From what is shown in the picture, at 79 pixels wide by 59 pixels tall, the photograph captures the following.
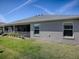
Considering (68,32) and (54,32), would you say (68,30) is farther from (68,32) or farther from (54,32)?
(54,32)

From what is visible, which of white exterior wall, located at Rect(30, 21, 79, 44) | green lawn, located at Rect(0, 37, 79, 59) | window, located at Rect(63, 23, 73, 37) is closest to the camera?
green lawn, located at Rect(0, 37, 79, 59)

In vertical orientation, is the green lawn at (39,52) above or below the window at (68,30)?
below

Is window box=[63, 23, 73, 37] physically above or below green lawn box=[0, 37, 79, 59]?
above

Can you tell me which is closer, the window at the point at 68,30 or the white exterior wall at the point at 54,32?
the white exterior wall at the point at 54,32

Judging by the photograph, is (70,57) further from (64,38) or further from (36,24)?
(36,24)

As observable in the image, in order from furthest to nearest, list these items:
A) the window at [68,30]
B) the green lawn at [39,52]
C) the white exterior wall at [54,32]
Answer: the window at [68,30]
the white exterior wall at [54,32]
the green lawn at [39,52]

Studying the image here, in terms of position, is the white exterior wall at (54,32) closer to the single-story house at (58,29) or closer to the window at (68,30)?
the single-story house at (58,29)

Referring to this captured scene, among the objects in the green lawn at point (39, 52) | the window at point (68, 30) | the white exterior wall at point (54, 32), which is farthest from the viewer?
the window at point (68, 30)

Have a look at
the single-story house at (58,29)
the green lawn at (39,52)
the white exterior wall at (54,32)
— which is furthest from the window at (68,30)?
the green lawn at (39,52)

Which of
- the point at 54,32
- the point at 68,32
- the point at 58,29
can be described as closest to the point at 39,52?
the point at 68,32

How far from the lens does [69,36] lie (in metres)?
13.5

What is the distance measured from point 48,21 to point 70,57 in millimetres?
8132

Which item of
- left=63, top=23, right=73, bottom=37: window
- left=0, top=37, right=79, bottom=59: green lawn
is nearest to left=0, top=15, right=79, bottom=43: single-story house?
left=63, top=23, right=73, bottom=37: window

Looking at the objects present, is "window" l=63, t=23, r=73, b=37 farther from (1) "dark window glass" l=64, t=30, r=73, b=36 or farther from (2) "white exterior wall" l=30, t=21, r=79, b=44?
(2) "white exterior wall" l=30, t=21, r=79, b=44
